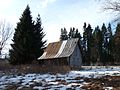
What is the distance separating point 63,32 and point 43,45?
220 feet

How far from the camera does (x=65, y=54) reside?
189ft

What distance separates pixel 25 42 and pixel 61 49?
39.0ft

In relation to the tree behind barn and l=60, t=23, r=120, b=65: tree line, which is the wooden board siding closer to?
the tree behind barn

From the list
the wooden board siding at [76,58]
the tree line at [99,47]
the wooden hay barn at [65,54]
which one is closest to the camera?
the wooden hay barn at [65,54]

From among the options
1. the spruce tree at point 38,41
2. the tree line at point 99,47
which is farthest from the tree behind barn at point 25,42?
the tree line at point 99,47

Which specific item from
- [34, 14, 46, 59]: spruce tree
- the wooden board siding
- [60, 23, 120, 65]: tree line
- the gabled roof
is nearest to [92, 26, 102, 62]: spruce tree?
[60, 23, 120, 65]: tree line

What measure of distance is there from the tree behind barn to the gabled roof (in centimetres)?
679

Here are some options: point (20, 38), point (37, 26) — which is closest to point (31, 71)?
point (20, 38)

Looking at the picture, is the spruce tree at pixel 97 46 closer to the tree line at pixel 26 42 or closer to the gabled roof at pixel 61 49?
the gabled roof at pixel 61 49

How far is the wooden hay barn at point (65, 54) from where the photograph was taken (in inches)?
2242

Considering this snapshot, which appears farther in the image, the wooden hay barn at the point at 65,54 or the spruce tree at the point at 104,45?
the spruce tree at the point at 104,45

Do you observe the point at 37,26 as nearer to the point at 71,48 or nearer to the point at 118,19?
the point at 71,48

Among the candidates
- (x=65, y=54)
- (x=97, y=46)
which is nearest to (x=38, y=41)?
(x=65, y=54)

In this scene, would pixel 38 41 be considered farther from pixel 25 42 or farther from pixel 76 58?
pixel 76 58
